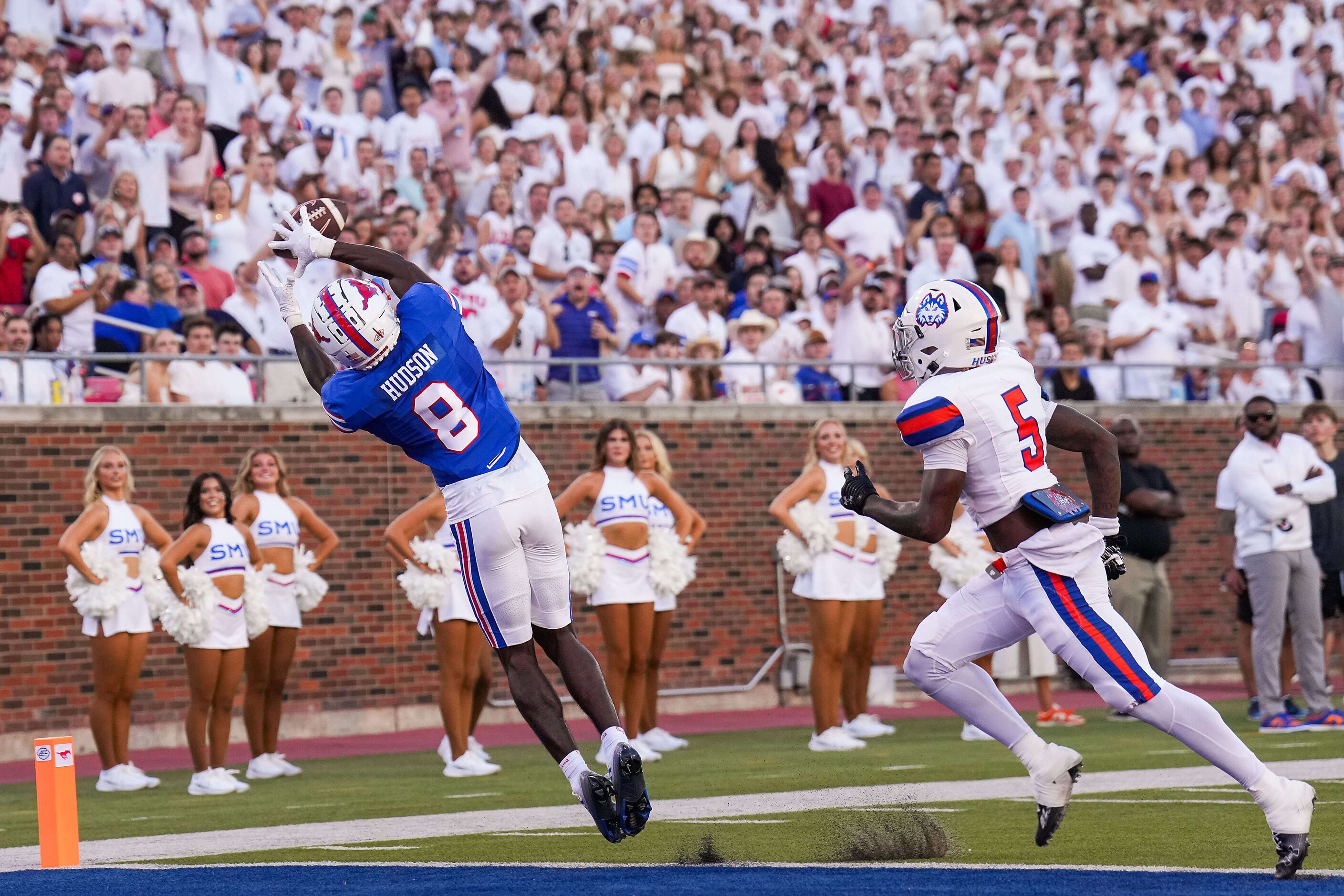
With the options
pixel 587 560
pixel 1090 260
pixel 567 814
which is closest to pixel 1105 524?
pixel 567 814

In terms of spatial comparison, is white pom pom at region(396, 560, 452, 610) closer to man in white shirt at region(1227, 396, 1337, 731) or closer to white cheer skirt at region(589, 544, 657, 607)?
white cheer skirt at region(589, 544, 657, 607)

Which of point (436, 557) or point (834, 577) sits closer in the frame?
point (436, 557)

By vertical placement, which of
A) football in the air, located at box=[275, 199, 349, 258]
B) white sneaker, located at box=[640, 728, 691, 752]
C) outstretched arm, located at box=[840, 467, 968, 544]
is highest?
football in the air, located at box=[275, 199, 349, 258]

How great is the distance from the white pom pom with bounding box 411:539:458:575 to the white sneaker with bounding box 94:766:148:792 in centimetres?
230

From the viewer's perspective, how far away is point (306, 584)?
1320cm

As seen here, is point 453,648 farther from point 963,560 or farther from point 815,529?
point 963,560

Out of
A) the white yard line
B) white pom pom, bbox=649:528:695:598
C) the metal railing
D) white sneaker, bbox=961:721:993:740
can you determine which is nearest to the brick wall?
the metal railing

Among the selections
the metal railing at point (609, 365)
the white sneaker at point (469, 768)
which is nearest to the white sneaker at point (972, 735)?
the white sneaker at point (469, 768)

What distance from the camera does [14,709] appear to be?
1434cm

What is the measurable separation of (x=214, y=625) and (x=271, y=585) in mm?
730

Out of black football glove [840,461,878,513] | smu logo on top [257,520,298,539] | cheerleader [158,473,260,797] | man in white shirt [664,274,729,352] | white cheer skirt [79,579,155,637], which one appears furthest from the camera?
man in white shirt [664,274,729,352]

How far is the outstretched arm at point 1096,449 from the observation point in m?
7.39

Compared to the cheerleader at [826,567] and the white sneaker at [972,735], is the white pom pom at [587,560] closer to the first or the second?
the cheerleader at [826,567]

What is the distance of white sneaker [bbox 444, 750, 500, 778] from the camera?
12336 mm
